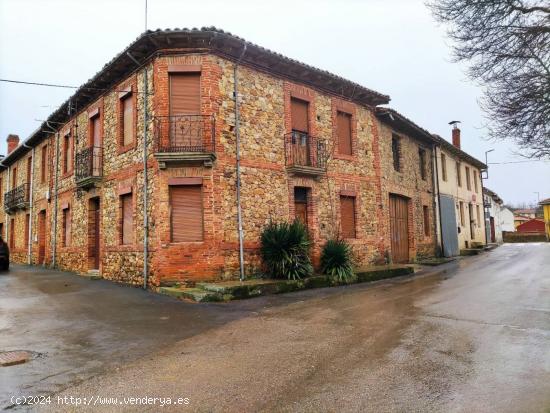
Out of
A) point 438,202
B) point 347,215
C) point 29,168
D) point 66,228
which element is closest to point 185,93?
point 347,215

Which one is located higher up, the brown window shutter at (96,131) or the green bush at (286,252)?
the brown window shutter at (96,131)

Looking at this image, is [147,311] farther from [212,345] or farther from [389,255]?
[389,255]

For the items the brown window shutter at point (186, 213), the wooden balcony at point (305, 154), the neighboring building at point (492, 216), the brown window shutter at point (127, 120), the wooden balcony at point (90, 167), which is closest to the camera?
the brown window shutter at point (186, 213)

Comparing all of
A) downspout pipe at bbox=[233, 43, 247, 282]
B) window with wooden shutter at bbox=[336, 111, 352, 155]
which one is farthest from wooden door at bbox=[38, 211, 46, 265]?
window with wooden shutter at bbox=[336, 111, 352, 155]

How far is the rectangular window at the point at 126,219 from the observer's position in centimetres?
1174

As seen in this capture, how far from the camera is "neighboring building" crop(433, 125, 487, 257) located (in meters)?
21.5

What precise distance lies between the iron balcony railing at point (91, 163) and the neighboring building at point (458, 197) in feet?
53.5

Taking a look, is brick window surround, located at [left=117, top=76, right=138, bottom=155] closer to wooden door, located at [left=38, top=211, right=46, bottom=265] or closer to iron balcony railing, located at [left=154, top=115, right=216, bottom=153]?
iron balcony railing, located at [left=154, top=115, right=216, bottom=153]

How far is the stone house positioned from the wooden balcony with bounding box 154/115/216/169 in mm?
29

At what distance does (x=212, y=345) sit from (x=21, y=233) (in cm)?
2074

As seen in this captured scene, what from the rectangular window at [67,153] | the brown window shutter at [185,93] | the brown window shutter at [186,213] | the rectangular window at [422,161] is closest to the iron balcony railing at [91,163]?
the rectangular window at [67,153]

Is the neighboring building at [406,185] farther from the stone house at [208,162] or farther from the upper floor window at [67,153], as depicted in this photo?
the upper floor window at [67,153]

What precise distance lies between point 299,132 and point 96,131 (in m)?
7.52

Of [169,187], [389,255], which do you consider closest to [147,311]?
[169,187]
